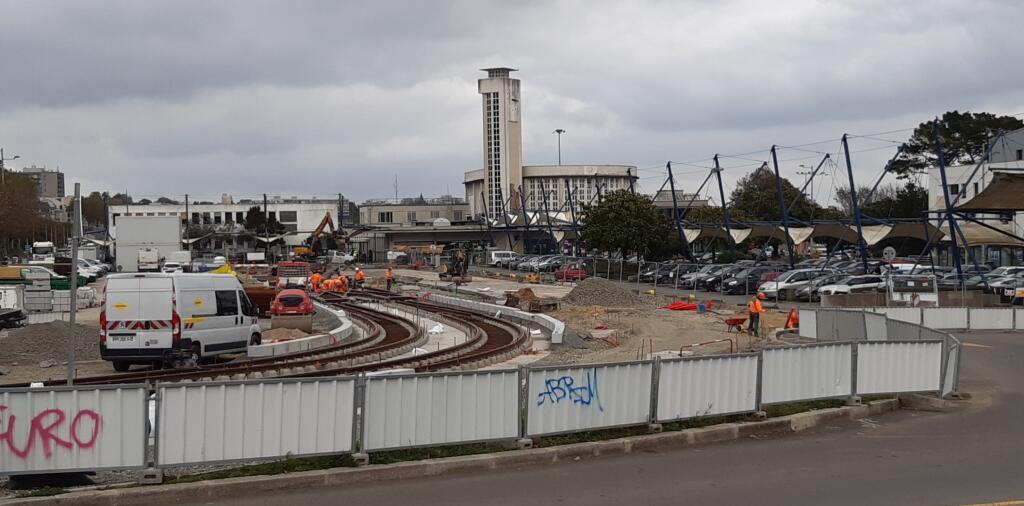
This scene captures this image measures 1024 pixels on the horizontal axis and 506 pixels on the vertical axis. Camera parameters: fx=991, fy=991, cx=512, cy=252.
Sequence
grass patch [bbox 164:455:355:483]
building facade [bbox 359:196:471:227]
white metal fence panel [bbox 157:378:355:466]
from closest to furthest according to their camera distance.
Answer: white metal fence panel [bbox 157:378:355:466]
grass patch [bbox 164:455:355:483]
building facade [bbox 359:196:471:227]

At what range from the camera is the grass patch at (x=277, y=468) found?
33.1ft

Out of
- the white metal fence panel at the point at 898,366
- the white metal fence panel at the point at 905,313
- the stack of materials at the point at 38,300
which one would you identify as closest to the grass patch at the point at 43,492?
the white metal fence panel at the point at 898,366

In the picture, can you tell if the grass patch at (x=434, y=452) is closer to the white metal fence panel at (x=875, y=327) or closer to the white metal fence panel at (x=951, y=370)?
the white metal fence panel at (x=951, y=370)

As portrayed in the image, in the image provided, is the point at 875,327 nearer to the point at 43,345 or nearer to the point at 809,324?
the point at 809,324

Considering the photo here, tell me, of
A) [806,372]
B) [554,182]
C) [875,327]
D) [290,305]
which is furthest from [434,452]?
[554,182]

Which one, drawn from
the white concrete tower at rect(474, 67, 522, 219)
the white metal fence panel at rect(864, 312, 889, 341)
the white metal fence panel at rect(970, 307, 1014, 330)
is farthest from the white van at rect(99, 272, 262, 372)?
the white concrete tower at rect(474, 67, 522, 219)

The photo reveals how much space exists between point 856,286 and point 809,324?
62.7 ft

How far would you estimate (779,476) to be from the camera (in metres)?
10.8

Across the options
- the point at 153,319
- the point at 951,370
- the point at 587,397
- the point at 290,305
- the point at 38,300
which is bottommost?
the point at 38,300

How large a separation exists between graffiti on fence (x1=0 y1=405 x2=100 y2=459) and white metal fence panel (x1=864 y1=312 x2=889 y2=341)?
656 inches

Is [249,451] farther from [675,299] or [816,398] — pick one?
[675,299]

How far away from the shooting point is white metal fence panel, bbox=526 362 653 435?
38.4ft

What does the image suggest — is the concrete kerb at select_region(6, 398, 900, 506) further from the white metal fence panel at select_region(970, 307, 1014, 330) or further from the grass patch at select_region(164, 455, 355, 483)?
the white metal fence panel at select_region(970, 307, 1014, 330)

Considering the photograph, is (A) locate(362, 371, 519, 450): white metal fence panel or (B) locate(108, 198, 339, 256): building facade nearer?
(A) locate(362, 371, 519, 450): white metal fence panel
